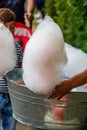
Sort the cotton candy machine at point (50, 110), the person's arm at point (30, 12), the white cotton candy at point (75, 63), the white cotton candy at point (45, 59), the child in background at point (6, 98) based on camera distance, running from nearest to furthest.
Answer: the white cotton candy at point (45, 59) → the cotton candy machine at point (50, 110) → the white cotton candy at point (75, 63) → the child in background at point (6, 98) → the person's arm at point (30, 12)

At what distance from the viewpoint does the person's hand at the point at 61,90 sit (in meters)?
3.13

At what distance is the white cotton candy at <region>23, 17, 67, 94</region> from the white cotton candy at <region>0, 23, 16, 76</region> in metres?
0.51

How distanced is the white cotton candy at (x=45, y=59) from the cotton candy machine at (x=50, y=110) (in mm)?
118

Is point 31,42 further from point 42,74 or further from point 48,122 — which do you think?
point 48,122

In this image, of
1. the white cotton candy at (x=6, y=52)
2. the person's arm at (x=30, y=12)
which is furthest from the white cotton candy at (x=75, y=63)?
the person's arm at (x=30, y=12)

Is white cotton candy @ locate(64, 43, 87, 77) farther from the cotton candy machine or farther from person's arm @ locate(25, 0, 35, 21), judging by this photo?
person's arm @ locate(25, 0, 35, 21)

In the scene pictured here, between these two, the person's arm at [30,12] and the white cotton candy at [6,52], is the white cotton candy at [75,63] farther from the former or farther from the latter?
the person's arm at [30,12]

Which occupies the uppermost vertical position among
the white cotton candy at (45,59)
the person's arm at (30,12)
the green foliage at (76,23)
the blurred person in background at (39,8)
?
the white cotton candy at (45,59)

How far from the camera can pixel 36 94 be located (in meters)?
3.26

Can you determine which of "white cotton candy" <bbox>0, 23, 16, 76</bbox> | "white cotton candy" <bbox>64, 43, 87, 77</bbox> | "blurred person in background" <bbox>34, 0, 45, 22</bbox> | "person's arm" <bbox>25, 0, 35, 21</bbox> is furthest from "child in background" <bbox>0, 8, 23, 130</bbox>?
"blurred person in background" <bbox>34, 0, 45, 22</bbox>

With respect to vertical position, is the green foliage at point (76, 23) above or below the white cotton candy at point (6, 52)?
below

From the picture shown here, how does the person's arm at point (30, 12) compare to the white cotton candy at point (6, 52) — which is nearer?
the white cotton candy at point (6, 52)

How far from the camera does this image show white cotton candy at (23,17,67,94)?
3.10 meters

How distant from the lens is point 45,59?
310cm
